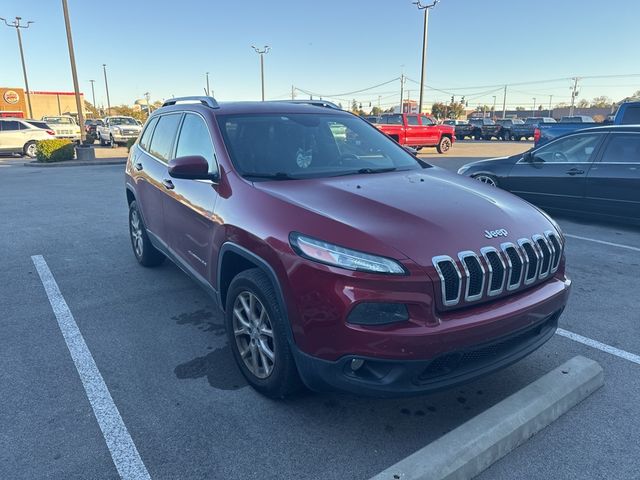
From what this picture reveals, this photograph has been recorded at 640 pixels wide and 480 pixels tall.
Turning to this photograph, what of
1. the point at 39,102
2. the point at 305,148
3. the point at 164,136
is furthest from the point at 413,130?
the point at 39,102

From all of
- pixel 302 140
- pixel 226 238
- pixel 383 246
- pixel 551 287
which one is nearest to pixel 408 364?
pixel 383 246

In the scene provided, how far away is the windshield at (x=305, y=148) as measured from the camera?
3346mm

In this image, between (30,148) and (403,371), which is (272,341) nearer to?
(403,371)

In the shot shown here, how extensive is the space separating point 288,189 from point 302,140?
0.86 meters

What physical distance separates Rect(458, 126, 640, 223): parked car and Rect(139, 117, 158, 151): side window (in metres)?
6.01

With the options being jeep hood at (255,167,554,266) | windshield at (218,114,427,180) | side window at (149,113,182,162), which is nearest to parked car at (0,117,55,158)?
side window at (149,113,182,162)

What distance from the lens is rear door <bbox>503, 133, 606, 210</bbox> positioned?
7562 mm

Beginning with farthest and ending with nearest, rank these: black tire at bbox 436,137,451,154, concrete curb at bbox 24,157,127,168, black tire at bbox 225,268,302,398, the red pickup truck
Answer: black tire at bbox 436,137,451,154
the red pickup truck
concrete curb at bbox 24,157,127,168
black tire at bbox 225,268,302,398

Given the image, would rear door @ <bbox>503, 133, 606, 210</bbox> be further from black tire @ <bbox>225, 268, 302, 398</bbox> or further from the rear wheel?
black tire @ <bbox>225, 268, 302, 398</bbox>

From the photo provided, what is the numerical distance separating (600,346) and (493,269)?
1.84 metres

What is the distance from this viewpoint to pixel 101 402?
292 centimetres

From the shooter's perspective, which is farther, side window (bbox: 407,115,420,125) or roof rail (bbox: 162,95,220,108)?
side window (bbox: 407,115,420,125)

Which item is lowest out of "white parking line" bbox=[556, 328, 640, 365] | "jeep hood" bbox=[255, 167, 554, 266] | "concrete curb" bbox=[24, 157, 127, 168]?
"white parking line" bbox=[556, 328, 640, 365]

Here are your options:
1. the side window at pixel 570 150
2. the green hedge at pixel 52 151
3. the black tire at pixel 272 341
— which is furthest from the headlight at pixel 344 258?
the green hedge at pixel 52 151
